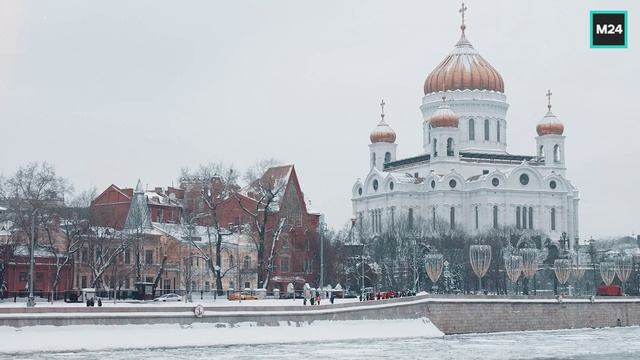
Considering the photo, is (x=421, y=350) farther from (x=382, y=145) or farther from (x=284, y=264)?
(x=382, y=145)

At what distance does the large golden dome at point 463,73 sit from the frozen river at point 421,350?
76976 mm

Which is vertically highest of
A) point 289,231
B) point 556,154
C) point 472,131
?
point 472,131

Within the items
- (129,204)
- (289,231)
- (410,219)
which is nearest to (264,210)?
(289,231)

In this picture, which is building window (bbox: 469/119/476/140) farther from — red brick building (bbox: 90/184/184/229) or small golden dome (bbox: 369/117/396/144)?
red brick building (bbox: 90/184/184/229)

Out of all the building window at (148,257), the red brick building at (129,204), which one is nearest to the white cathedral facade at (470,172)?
the red brick building at (129,204)

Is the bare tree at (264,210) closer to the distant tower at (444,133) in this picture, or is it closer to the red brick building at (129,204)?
the red brick building at (129,204)

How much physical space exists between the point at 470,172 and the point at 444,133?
19.2 feet

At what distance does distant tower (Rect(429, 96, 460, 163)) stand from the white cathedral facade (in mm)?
105

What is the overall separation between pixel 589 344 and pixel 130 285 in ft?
129

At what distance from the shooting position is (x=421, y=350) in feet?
176

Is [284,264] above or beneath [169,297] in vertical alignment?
above

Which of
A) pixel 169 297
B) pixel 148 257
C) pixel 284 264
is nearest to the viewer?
pixel 169 297

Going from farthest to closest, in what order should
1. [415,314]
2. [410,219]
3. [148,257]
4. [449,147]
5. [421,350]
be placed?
[449,147] < [410,219] < [148,257] < [415,314] < [421,350]

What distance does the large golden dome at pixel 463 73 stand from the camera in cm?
13975
